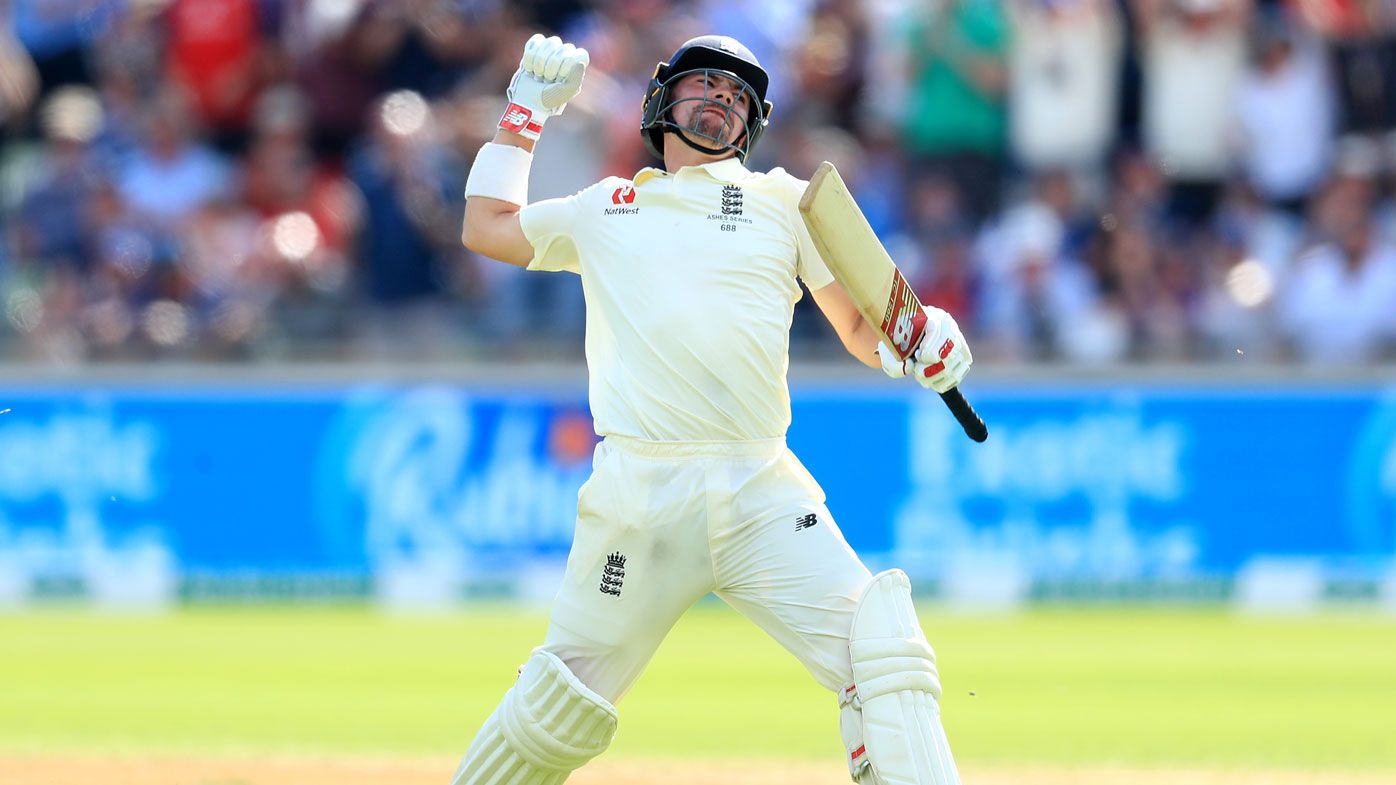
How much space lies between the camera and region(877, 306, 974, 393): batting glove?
4887 mm

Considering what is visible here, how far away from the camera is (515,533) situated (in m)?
12.5

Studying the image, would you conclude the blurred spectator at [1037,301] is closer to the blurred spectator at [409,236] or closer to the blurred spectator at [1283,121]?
the blurred spectator at [1283,121]

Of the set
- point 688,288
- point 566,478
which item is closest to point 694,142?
point 688,288

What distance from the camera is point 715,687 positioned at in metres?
9.69

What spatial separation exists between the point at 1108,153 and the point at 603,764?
679 centimetres

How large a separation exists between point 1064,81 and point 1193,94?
0.81 meters

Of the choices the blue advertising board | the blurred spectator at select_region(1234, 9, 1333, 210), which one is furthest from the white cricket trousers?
the blurred spectator at select_region(1234, 9, 1333, 210)

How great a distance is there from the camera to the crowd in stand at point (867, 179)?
41.1 ft

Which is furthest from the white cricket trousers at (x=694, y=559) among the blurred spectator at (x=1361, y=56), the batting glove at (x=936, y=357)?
the blurred spectator at (x=1361, y=56)

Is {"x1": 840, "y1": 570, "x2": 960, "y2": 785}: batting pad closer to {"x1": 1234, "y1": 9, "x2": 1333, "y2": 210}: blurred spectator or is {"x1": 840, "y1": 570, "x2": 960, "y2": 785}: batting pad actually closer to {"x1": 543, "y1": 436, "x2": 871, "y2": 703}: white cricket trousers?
{"x1": 543, "y1": 436, "x2": 871, "y2": 703}: white cricket trousers

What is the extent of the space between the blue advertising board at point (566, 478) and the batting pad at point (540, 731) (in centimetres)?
744

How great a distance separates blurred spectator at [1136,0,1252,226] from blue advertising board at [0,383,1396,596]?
1531mm

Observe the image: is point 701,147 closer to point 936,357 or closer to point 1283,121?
point 936,357

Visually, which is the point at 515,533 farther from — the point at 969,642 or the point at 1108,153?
the point at 1108,153
